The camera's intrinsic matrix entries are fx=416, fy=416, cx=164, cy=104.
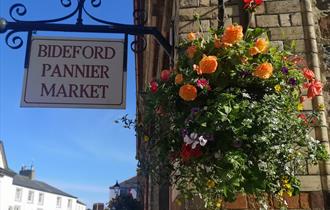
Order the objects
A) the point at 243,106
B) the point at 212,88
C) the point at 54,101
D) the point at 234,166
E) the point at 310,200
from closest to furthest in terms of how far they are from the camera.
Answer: the point at 234,166 < the point at 243,106 < the point at 212,88 < the point at 310,200 < the point at 54,101

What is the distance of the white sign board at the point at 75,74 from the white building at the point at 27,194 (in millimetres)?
36617

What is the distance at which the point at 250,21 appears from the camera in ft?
11.2

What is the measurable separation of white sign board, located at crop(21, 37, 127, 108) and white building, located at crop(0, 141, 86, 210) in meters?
36.6

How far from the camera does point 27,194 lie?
45094 millimetres

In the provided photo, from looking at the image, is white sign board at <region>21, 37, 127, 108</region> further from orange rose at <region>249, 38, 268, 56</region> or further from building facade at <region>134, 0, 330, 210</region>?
orange rose at <region>249, 38, 268, 56</region>

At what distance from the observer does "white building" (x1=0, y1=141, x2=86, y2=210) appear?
38.5m

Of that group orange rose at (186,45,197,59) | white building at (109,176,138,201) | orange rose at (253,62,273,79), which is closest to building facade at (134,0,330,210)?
orange rose at (186,45,197,59)

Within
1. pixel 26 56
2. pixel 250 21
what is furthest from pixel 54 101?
pixel 250 21

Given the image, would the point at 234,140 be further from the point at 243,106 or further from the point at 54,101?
the point at 54,101

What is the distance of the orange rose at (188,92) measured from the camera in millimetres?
2330

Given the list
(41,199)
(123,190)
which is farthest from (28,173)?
(123,190)

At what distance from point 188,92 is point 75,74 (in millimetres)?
1437

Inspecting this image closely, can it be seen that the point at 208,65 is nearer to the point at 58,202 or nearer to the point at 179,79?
the point at 179,79

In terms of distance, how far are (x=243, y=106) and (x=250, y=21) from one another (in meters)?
1.41
